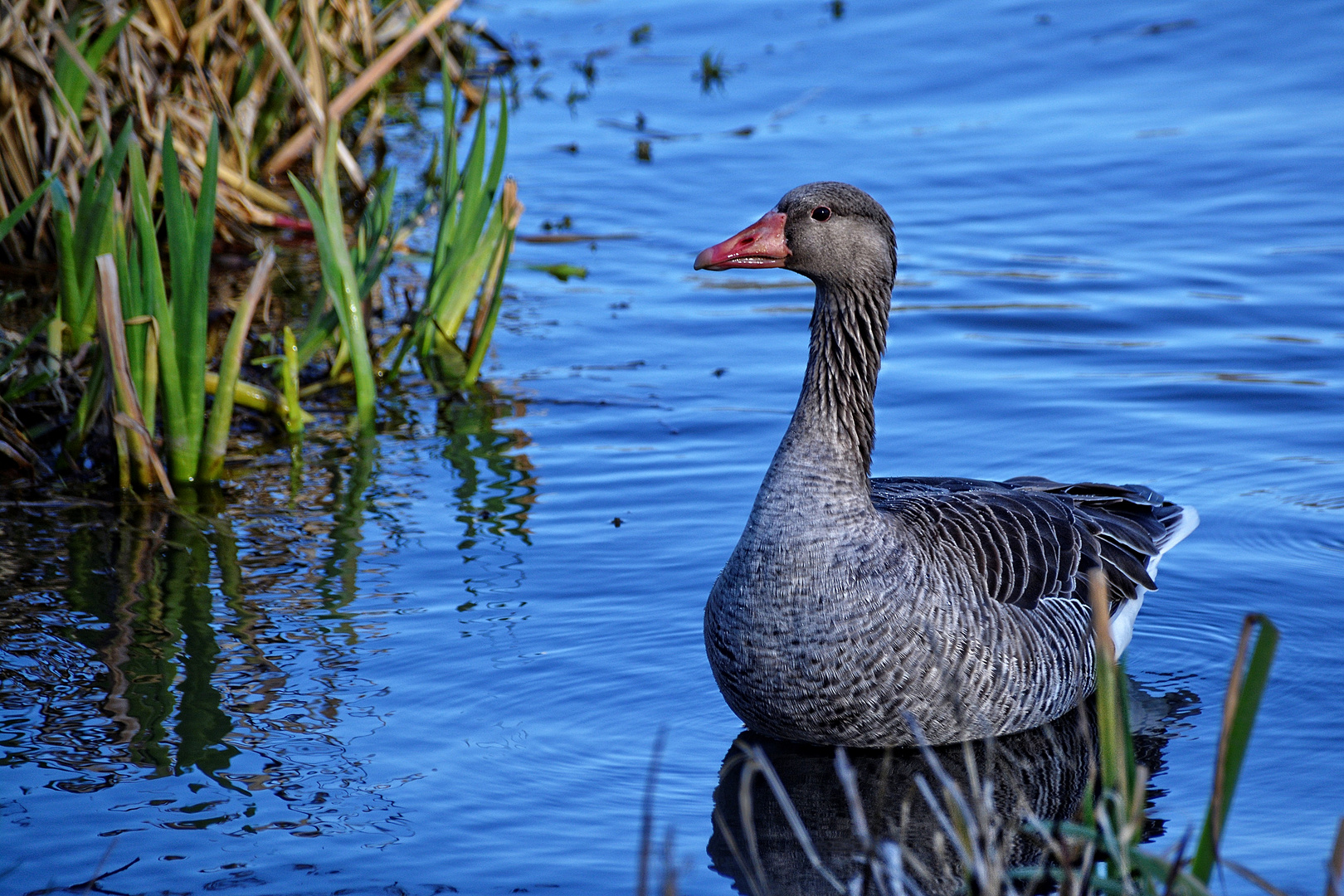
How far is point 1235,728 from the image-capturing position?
319 cm

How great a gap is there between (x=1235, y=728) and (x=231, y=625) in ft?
A: 14.6

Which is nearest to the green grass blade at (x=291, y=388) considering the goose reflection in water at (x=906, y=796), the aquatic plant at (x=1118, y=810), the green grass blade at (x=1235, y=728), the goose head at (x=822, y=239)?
the goose head at (x=822, y=239)

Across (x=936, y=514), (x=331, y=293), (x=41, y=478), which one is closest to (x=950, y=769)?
(x=936, y=514)

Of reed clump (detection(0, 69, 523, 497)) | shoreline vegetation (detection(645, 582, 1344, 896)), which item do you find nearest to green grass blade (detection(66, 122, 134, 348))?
reed clump (detection(0, 69, 523, 497))

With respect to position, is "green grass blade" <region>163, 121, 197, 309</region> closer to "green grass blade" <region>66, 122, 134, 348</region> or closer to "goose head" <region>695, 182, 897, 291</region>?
"green grass blade" <region>66, 122, 134, 348</region>

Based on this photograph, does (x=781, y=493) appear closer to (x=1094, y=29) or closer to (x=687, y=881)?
(x=687, y=881)

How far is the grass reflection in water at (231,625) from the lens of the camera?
17.5 ft

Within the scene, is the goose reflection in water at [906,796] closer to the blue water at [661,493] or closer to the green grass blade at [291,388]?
the blue water at [661,493]

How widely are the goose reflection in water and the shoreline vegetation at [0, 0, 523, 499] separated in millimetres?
3370

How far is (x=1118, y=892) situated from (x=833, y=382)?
246 centimetres

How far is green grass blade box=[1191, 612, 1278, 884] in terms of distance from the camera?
3064mm

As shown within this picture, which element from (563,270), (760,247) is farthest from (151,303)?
(563,270)

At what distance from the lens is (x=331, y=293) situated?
7750 millimetres

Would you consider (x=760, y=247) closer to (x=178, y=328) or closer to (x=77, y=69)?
(x=178, y=328)
